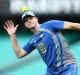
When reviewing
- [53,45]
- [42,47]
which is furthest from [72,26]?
[42,47]

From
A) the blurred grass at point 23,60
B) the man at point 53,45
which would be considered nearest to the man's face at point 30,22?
the man at point 53,45

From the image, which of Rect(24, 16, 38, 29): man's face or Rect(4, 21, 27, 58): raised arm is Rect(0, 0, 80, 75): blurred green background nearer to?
Rect(4, 21, 27, 58): raised arm

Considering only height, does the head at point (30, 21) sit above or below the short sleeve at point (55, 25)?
above

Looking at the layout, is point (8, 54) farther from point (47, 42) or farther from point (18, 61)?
point (47, 42)

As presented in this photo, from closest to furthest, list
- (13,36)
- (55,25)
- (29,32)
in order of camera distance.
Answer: (55,25), (13,36), (29,32)

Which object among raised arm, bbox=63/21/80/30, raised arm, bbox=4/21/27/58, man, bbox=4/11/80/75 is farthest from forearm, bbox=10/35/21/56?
raised arm, bbox=63/21/80/30

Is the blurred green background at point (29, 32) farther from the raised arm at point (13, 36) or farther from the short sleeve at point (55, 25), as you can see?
the short sleeve at point (55, 25)

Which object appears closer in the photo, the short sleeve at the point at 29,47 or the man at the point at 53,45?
the man at the point at 53,45

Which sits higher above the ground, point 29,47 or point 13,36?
point 13,36

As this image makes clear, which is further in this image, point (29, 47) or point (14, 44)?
point (29, 47)

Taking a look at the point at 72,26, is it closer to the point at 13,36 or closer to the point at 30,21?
the point at 30,21

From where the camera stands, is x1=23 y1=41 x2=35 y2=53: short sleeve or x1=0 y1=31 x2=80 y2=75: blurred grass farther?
x1=0 y1=31 x2=80 y2=75: blurred grass

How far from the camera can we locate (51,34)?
530 cm

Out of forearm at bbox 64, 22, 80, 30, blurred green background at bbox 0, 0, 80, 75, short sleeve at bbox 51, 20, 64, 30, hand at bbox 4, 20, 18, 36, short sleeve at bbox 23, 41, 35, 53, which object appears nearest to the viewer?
forearm at bbox 64, 22, 80, 30
